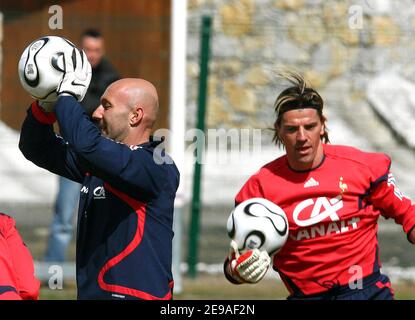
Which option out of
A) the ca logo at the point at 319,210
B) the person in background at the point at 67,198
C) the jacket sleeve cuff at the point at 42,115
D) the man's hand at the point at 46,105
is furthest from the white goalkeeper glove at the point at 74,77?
the person in background at the point at 67,198

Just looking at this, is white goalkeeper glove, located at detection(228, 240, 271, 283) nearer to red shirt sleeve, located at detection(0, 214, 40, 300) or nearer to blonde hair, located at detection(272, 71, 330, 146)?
blonde hair, located at detection(272, 71, 330, 146)

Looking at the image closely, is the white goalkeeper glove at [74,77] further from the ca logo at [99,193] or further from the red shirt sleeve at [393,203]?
the red shirt sleeve at [393,203]

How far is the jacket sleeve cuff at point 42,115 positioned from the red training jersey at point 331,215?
3.89 feet

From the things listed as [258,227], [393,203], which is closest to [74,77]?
[258,227]

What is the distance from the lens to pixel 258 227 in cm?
513

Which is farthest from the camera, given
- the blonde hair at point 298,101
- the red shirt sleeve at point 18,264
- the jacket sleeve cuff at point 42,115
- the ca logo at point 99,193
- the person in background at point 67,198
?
the person in background at point 67,198

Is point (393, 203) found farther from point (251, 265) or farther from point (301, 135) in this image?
point (251, 265)

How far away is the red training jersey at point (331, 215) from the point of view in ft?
18.6

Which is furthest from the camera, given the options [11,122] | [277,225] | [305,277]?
[11,122]

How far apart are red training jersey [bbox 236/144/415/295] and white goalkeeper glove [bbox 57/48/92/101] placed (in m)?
1.32

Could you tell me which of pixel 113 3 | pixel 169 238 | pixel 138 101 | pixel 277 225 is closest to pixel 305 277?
pixel 277 225

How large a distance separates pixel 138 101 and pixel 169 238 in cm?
66

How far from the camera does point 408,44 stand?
10.4 meters
